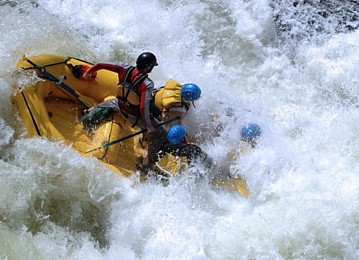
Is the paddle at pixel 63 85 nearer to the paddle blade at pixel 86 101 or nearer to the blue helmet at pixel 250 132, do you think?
the paddle blade at pixel 86 101

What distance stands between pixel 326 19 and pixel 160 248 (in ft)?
16.7

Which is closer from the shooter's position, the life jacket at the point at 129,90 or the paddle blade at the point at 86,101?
the life jacket at the point at 129,90

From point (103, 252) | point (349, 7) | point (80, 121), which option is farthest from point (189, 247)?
point (349, 7)

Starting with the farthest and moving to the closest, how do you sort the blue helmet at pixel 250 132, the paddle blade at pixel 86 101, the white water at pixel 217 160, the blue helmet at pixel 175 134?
the paddle blade at pixel 86 101
the blue helmet at pixel 250 132
the blue helmet at pixel 175 134
the white water at pixel 217 160

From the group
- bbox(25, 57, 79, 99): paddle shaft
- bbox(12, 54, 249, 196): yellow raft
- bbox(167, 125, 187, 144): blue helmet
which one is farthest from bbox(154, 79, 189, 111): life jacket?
bbox(25, 57, 79, 99): paddle shaft

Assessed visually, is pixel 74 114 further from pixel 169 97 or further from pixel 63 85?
pixel 169 97

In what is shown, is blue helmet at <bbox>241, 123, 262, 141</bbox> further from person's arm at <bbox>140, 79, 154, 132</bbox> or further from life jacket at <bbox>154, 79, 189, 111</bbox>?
person's arm at <bbox>140, 79, 154, 132</bbox>

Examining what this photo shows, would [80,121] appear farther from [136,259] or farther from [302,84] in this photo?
[302,84]

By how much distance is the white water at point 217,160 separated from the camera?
4230mm

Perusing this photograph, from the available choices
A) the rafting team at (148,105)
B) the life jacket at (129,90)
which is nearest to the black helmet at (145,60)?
the rafting team at (148,105)

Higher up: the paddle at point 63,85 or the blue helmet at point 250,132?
the paddle at point 63,85

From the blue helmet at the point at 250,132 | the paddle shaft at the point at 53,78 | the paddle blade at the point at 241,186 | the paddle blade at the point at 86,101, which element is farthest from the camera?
the paddle blade at the point at 86,101

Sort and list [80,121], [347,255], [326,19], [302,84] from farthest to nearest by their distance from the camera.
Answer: [326,19]
[302,84]
[80,121]
[347,255]

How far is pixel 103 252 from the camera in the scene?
14.2 ft
